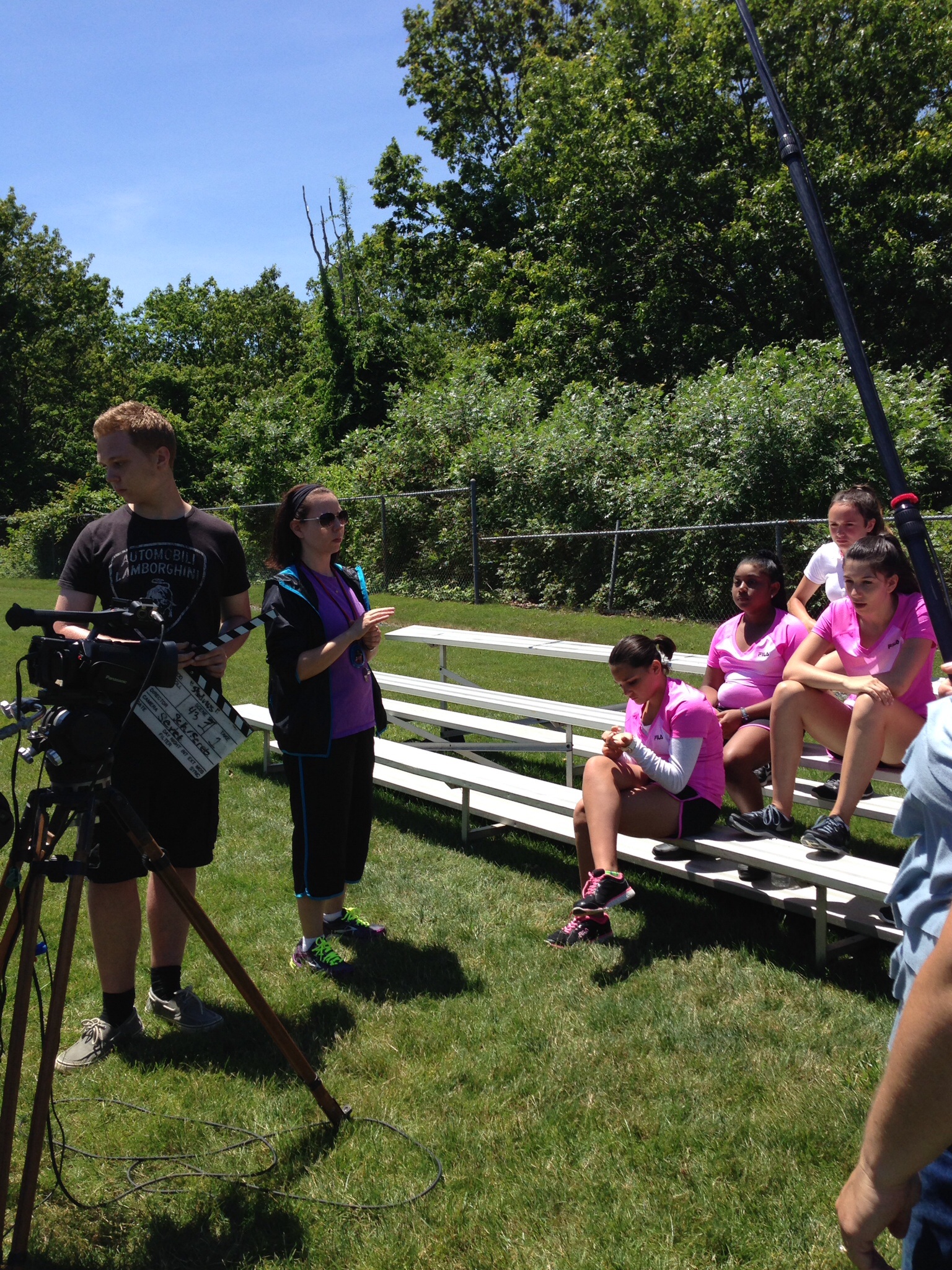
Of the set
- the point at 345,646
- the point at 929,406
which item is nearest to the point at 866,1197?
the point at 345,646

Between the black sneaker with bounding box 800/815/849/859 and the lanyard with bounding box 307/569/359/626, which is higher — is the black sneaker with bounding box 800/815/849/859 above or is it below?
below

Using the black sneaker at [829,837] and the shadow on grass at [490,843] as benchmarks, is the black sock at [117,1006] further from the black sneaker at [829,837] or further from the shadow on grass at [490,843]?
the black sneaker at [829,837]

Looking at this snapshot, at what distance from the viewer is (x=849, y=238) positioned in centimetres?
2117

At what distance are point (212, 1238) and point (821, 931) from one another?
8.05ft

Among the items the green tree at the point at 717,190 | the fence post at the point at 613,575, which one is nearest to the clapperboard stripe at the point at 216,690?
the fence post at the point at 613,575

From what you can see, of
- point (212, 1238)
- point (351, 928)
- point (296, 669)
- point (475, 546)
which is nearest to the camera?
point (212, 1238)

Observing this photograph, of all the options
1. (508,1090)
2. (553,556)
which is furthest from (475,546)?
(508,1090)

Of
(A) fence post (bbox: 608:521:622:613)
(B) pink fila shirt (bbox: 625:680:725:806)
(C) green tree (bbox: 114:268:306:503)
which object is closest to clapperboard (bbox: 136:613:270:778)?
(B) pink fila shirt (bbox: 625:680:725:806)

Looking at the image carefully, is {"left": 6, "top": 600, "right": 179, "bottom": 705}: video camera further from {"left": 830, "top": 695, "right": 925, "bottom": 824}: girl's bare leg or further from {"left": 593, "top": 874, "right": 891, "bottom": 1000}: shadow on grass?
{"left": 830, "top": 695, "right": 925, "bottom": 824}: girl's bare leg

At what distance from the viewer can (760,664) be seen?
540cm

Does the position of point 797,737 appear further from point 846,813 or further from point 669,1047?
point 669,1047

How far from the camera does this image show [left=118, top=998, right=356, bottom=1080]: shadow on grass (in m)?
3.42

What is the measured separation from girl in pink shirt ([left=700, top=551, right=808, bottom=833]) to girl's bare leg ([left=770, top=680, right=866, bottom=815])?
14.7 inches

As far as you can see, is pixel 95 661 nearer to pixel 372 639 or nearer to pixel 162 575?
pixel 162 575
